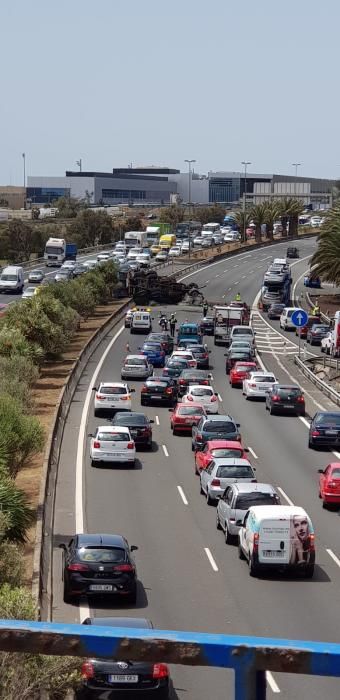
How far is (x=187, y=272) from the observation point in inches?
4919

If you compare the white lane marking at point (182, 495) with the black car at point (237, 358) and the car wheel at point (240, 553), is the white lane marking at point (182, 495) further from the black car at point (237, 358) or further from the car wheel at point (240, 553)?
the black car at point (237, 358)

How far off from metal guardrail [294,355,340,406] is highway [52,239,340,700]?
28.4 inches

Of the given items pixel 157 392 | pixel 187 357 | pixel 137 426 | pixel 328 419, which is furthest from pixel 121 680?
pixel 187 357

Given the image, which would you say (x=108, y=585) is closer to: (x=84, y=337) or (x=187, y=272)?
(x=84, y=337)

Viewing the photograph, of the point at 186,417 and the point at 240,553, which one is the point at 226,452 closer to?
the point at 240,553

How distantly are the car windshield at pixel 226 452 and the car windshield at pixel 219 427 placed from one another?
15.5 ft

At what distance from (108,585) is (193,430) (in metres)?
19.8

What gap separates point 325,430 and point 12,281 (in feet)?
217

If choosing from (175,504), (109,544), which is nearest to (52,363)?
(175,504)

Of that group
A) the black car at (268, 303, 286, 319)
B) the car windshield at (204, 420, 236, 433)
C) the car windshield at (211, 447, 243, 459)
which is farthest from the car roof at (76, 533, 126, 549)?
the black car at (268, 303, 286, 319)

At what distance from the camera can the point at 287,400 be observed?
48.6 m

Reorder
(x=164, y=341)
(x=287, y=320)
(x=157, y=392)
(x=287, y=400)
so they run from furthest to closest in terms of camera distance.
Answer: (x=287, y=320)
(x=164, y=341)
(x=157, y=392)
(x=287, y=400)

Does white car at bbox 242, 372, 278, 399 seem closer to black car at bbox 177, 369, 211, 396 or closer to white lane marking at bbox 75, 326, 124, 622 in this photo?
black car at bbox 177, 369, 211, 396

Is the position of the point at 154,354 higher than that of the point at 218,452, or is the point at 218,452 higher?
the point at 218,452
